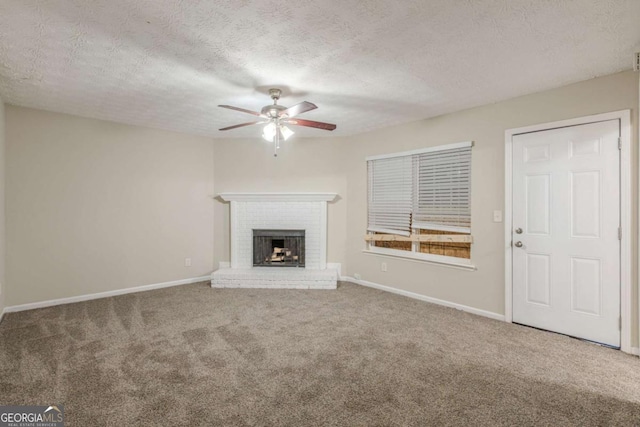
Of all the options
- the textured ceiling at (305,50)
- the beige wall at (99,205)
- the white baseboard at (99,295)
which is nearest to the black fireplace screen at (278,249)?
the beige wall at (99,205)

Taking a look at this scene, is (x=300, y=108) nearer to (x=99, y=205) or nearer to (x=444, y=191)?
(x=444, y=191)

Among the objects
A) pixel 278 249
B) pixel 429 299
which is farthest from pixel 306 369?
pixel 278 249

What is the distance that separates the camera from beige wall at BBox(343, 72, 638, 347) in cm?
285

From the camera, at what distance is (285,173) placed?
539cm

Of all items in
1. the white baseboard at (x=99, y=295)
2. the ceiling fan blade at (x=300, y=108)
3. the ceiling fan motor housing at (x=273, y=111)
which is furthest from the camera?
the white baseboard at (x=99, y=295)

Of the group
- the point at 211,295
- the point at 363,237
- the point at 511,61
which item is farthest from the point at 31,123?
the point at 511,61

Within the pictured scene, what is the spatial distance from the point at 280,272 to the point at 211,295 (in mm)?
1091

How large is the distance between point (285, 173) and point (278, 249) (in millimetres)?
1307

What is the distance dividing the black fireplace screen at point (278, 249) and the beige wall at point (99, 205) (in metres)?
0.85

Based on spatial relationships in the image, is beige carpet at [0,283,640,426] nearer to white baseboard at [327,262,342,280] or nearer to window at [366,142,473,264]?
window at [366,142,473,264]

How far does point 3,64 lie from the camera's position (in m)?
2.63

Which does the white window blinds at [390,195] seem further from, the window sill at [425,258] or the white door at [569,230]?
the white door at [569,230]

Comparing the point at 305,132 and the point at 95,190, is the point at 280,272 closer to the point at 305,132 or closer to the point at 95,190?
the point at 305,132

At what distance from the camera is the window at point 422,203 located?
3926 mm
